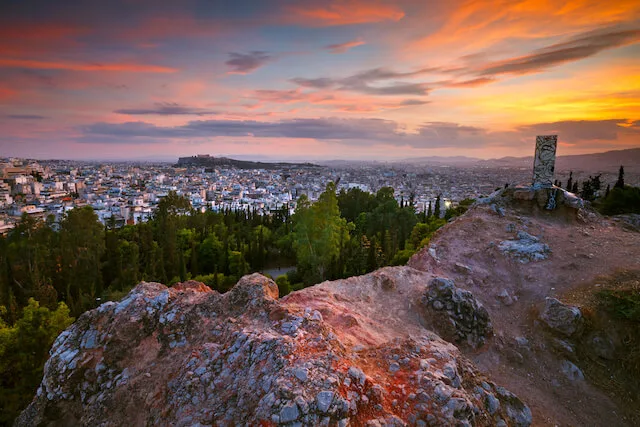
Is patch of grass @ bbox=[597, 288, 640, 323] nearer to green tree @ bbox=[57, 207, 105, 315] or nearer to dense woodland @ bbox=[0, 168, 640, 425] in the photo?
dense woodland @ bbox=[0, 168, 640, 425]

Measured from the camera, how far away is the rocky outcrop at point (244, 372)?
→ 4398 millimetres

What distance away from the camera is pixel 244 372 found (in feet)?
16.2

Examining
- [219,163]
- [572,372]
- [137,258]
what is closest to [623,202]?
[572,372]

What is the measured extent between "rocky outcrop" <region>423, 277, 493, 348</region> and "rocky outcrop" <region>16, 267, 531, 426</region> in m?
1.84

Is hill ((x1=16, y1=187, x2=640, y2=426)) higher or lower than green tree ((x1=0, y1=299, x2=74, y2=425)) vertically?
higher

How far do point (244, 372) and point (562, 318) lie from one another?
8.86m

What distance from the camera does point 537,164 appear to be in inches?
667

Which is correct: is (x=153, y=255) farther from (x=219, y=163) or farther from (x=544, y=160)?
(x=219, y=163)

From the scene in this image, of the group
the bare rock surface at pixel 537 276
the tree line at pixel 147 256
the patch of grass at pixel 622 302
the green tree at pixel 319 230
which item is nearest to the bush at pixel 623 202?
the bare rock surface at pixel 537 276

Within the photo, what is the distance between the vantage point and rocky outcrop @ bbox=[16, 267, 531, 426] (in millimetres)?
4398

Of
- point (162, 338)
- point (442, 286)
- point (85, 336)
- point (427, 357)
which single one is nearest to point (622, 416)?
point (442, 286)

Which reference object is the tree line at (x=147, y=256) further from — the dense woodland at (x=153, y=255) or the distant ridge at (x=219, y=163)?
the distant ridge at (x=219, y=163)

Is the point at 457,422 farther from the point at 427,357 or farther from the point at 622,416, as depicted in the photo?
the point at 622,416

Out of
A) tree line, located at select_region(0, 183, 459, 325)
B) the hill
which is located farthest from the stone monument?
tree line, located at select_region(0, 183, 459, 325)
